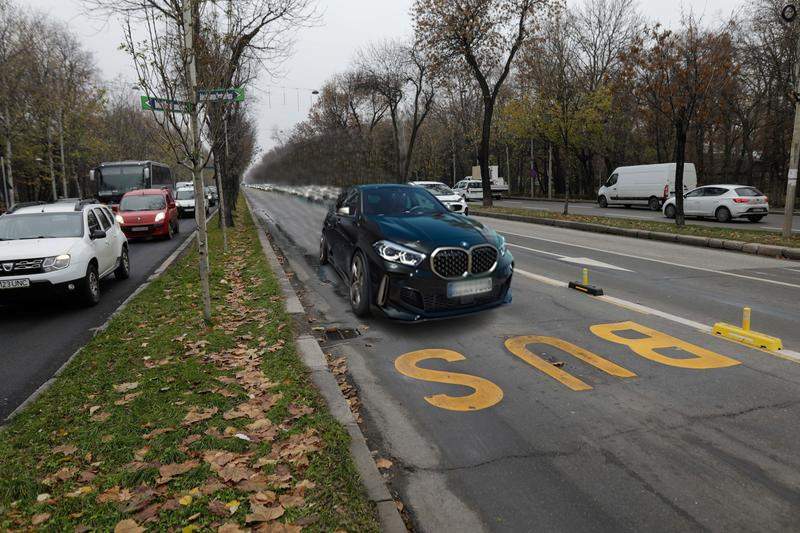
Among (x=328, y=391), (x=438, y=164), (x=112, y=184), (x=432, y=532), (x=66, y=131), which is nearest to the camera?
(x=432, y=532)

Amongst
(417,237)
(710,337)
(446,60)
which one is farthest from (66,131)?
(710,337)

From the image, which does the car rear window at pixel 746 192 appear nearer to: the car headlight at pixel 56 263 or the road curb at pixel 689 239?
the road curb at pixel 689 239

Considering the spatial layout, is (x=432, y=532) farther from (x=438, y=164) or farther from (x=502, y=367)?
(x=438, y=164)

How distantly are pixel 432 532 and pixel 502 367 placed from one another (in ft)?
8.12

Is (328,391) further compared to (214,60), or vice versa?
(214,60)

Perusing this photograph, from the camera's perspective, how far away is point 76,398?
14.7ft

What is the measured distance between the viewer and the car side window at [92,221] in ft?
30.4

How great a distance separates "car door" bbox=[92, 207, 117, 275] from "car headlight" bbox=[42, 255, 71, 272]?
1.01 m

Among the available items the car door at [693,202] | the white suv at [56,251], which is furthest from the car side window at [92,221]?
the car door at [693,202]

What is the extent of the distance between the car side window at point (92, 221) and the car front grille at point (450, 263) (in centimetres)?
647

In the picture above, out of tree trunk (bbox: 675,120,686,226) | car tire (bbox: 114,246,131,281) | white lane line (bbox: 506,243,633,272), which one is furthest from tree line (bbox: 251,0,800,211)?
car tire (bbox: 114,246,131,281)

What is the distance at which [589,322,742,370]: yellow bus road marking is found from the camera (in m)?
5.01

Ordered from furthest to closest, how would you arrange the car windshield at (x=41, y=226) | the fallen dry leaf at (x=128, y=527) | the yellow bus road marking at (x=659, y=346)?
the car windshield at (x=41, y=226), the yellow bus road marking at (x=659, y=346), the fallen dry leaf at (x=128, y=527)

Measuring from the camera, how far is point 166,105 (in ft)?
19.1
